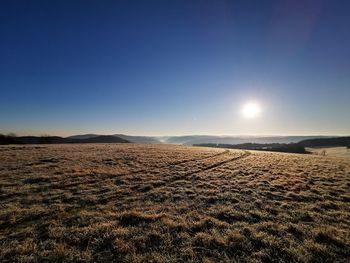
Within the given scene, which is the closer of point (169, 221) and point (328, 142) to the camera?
point (169, 221)

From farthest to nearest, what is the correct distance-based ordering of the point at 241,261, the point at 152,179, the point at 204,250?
the point at 152,179
the point at 204,250
the point at 241,261

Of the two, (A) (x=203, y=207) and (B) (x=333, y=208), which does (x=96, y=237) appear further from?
(B) (x=333, y=208)

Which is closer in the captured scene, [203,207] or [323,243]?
[323,243]

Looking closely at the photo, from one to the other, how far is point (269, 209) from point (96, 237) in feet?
26.9

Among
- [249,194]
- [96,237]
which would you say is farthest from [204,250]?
[249,194]

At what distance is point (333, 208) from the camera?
1043 cm

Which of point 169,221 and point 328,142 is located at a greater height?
point 328,142

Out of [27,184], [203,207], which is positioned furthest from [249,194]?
[27,184]

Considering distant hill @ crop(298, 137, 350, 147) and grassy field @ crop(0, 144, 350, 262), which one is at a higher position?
distant hill @ crop(298, 137, 350, 147)

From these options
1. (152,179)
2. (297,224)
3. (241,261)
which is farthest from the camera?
(152,179)

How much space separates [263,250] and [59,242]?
671 centimetres

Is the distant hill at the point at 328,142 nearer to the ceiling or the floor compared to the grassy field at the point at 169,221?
nearer to the ceiling

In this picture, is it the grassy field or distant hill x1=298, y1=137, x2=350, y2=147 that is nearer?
the grassy field

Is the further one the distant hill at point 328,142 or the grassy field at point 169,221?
the distant hill at point 328,142
